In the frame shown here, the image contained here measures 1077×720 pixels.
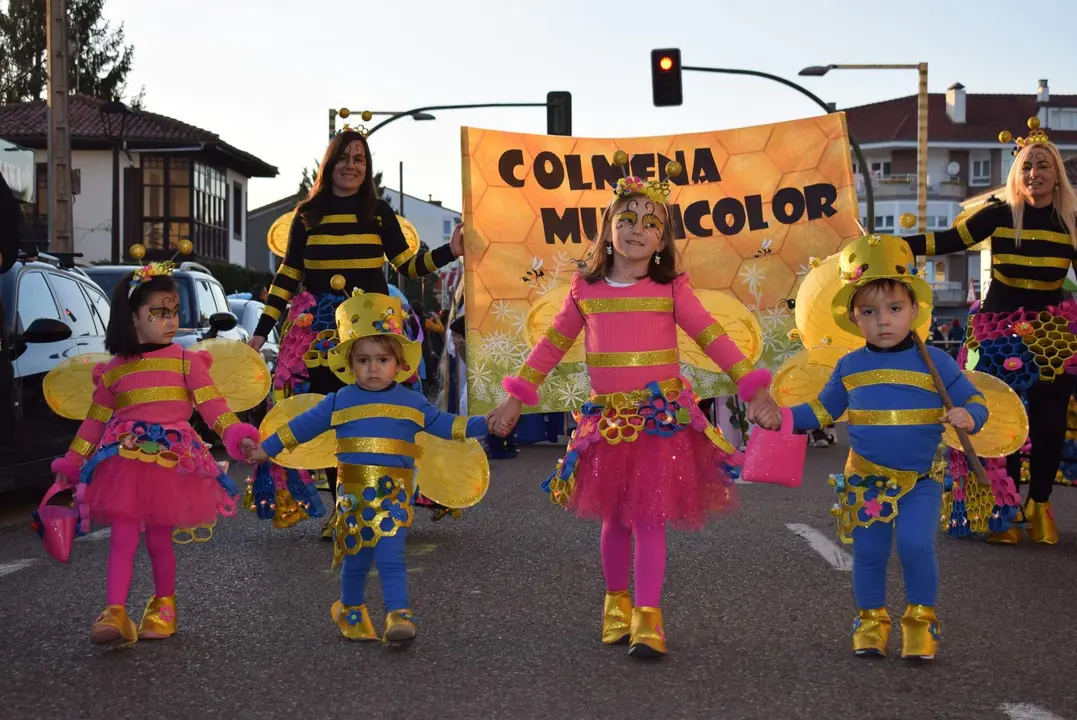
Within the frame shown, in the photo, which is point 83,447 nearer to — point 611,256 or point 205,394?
point 205,394

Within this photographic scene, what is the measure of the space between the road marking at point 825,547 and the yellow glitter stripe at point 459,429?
84.2 inches

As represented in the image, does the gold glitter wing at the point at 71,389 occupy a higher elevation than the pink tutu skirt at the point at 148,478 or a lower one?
higher

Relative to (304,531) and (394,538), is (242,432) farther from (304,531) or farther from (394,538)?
(304,531)

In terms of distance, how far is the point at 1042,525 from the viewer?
7676 mm

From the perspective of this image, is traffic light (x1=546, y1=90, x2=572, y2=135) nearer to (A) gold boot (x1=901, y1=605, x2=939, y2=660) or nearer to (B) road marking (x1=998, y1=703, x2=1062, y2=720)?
(A) gold boot (x1=901, y1=605, x2=939, y2=660)

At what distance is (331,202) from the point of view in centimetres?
764

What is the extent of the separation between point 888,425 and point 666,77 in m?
19.1

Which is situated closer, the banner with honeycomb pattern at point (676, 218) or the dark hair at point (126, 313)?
the dark hair at point (126, 313)

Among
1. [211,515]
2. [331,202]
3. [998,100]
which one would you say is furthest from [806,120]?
[998,100]

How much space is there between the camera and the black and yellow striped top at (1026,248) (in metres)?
7.55

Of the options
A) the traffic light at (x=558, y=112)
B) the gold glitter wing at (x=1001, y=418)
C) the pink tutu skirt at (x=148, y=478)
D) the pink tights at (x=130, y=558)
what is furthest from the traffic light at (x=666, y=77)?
the pink tights at (x=130, y=558)

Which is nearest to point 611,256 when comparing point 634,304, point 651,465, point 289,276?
point 634,304

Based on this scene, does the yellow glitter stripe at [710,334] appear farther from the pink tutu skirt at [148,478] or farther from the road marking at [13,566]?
the road marking at [13,566]

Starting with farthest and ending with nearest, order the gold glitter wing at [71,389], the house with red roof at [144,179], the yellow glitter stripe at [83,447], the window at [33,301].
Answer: the house with red roof at [144,179] < the window at [33,301] < the gold glitter wing at [71,389] < the yellow glitter stripe at [83,447]
